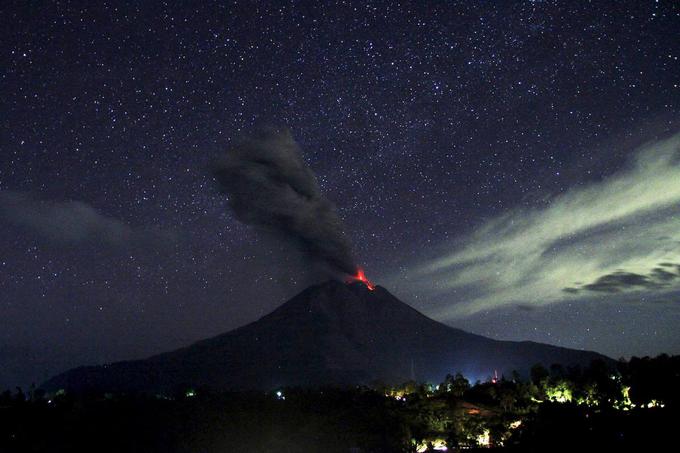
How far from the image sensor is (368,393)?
55438 millimetres

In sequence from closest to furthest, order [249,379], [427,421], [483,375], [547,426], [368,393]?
[547,426] < [427,421] < [368,393] < [249,379] < [483,375]

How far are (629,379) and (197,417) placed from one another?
37.7 m

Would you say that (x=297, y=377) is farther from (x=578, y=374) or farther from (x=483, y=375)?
(x=578, y=374)

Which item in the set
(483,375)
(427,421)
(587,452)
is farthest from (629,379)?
(483,375)

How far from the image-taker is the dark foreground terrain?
40.2 metres

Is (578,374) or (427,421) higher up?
(578,374)

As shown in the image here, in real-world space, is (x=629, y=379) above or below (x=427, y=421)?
above

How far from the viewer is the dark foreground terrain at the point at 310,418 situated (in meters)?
40.2

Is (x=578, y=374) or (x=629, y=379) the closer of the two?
(x=629, y=379)

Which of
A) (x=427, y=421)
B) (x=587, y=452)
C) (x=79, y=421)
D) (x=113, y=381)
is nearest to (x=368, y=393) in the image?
(x=427, y=421)

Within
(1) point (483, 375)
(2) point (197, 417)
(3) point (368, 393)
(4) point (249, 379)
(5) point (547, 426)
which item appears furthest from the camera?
(1) point (483, 375)

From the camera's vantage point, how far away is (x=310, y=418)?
4678 centimetres

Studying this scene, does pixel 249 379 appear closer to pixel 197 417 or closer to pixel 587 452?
pixel 197 417

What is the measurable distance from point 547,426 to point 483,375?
18872 cm
